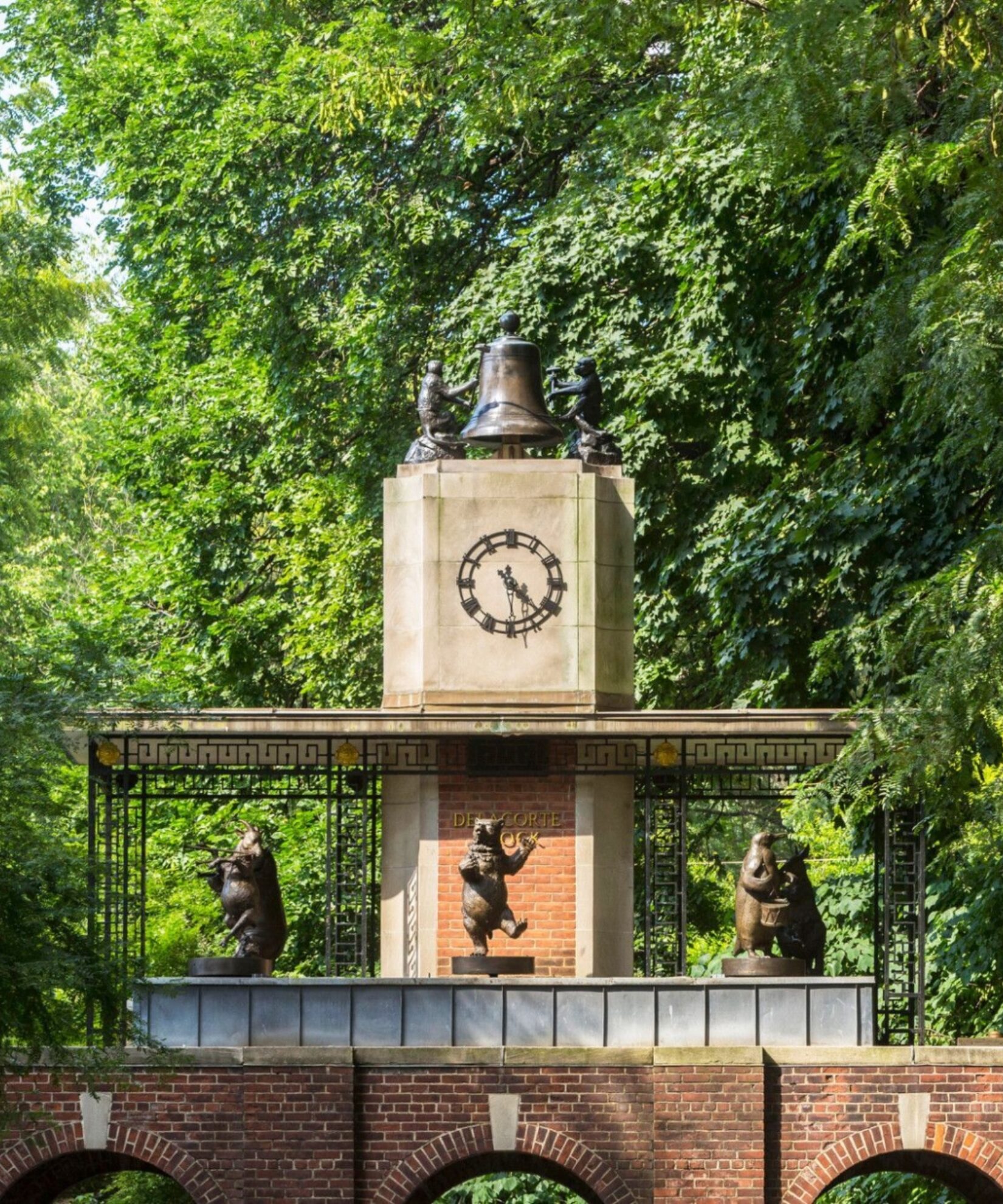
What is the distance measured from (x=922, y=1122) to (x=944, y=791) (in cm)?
234

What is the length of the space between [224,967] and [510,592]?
3.60 meters

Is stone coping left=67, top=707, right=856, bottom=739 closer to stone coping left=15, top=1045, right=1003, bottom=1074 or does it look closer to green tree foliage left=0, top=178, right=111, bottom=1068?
green tree foliage left=0, top=178, right=111, bottom=1068

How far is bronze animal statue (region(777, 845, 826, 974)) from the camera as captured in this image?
792 inches

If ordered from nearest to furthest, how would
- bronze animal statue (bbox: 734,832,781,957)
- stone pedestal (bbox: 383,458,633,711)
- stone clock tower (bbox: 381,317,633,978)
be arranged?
bronze animal statue (bbox: 734,832,781,957) < stone clock tower (bbox: 381,317,633,978) < stone pedestal (bbox: 383,458,633,711)

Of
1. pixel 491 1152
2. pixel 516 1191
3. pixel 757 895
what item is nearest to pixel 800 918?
pixel 757 895

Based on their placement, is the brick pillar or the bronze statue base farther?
the bronze statue base

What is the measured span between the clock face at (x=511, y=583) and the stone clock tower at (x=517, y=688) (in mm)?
10

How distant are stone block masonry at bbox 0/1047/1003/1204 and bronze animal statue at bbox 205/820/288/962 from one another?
1.50m

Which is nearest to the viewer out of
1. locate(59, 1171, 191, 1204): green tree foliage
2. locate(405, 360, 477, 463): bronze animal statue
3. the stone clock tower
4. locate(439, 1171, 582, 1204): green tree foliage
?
the stone clock tower

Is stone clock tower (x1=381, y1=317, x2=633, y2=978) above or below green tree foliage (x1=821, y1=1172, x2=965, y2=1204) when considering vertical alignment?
above

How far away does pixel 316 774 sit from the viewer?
21.4 m

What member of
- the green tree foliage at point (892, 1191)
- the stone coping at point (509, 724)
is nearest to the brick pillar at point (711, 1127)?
the stone coping at point (509, 724)

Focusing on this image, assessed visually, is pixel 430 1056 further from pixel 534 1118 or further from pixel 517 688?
pixel 517 688

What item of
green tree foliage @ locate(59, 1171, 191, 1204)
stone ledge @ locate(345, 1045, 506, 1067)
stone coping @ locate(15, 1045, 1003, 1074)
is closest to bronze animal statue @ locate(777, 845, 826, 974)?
stone coping @ locate(15, 1045, 1003, 1074)
